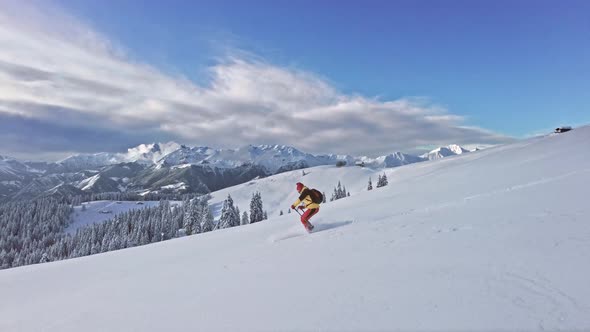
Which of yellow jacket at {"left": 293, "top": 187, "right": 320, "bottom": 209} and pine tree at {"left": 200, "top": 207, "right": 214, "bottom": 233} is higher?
yellow jacket at {"left": 293, "top": 187, "right": 320, "bottom": 209}

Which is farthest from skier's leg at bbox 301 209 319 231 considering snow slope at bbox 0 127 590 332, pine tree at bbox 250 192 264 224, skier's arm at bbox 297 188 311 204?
pine tree at bbox 250 192 264 224

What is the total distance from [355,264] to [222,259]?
4.58 metres

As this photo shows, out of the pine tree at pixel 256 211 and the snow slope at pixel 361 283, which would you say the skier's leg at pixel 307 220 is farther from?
the pine tree at pixel 256 211

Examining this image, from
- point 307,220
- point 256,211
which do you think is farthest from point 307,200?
point 256,211

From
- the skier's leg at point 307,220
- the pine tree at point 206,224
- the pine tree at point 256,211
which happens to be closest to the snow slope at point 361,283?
the skier's leg at point 307,220

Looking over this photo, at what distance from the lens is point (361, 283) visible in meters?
5.80

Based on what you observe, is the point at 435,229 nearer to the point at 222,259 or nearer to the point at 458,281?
the point at 458,281

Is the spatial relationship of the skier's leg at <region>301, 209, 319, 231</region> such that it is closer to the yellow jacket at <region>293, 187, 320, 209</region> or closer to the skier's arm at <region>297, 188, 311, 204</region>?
the yellow jacket at <region>293, 187, 320, 209</region>

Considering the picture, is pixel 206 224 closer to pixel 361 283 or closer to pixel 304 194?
pixel 304 194

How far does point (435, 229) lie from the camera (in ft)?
31.5

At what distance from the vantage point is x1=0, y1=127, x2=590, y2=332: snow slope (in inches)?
174

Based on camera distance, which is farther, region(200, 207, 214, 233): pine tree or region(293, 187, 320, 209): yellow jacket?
region(200, 207, 214, 233): pine tree

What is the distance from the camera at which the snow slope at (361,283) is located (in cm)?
442

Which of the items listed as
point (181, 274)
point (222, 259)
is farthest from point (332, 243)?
point (181, 274)
